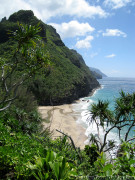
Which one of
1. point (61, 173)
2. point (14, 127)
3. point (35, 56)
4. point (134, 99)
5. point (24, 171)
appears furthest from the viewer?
point (134, 99)

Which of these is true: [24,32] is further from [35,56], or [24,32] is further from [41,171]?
[41,171]

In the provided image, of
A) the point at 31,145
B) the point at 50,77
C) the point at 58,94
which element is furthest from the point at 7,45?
the point at 31,145

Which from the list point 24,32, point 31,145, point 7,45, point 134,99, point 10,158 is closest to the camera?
point 10,158

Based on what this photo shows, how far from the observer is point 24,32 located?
430 cm

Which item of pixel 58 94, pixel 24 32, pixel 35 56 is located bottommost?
pixel 58 94

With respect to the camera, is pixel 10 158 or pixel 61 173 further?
pixel 10 158

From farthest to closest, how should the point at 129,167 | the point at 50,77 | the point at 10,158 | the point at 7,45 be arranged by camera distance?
the point at 7,45, the point at 50,77, the point at 10,158, the point at 129,167

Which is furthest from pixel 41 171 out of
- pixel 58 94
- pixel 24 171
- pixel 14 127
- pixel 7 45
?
pixel 7 45

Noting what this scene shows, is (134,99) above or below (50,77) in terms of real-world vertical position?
below

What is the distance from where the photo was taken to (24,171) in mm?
2215

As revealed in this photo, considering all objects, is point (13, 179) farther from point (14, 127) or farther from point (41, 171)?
point (14, 127)

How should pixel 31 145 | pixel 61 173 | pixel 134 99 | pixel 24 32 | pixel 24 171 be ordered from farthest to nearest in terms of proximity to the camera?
1. pixel 134 99
2. pixel 24 32
3. pixel 31 145
4. pixel 24 171
5. pixel 61 173

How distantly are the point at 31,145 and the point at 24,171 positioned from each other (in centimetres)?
109

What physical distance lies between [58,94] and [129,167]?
35626 millimetres
